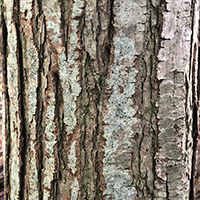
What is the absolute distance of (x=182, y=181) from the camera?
0.91 m

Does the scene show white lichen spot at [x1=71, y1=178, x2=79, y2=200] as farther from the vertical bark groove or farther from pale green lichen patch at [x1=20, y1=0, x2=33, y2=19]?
pale green lichen patch at [x1=20, y1=0, x2=33, y2=19]

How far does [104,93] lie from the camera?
0.84m

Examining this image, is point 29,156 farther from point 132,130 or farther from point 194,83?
point 194,83

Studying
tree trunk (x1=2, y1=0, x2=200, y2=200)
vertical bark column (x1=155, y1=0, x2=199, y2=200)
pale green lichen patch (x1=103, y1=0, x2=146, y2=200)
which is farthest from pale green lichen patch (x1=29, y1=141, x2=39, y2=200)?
vertical bark column (x1=155, y1=0, x2=199, y2=200)

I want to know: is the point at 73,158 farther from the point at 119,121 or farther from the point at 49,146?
the point at 119,121

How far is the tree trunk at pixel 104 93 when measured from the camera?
82 cm

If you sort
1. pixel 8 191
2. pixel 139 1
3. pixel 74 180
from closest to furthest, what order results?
pixel 139 1
pixel 74 180
pixel 8 191

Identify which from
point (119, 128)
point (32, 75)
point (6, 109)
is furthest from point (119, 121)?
point (6, 109)

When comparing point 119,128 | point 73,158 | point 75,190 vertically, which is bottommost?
point 75,190

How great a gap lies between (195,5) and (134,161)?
1.89 feet

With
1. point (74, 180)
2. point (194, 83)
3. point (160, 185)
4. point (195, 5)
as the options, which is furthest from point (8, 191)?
point (195, 5)

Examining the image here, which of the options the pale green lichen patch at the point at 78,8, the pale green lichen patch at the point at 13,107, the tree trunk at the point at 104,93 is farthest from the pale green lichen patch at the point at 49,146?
the pale green lichen patch at the point at 78,8

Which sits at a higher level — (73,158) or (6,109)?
(6,109)

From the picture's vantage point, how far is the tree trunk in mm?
819
